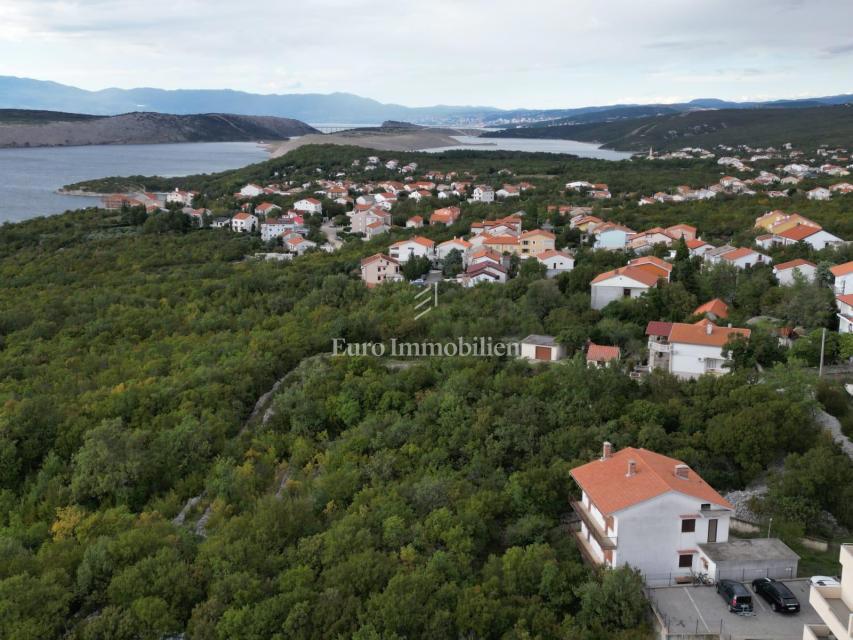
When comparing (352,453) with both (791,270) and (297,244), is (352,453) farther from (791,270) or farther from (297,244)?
(297,244)

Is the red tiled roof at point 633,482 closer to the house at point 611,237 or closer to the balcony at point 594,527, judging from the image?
the balcony at point 594,527

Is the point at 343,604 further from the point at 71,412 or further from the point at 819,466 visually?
the point at 71,412

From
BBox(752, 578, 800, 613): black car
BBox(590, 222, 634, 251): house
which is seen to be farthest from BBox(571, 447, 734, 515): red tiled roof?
BBox(590, 222, 634, 251): house

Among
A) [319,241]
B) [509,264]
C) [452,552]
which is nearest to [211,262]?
[319,241]

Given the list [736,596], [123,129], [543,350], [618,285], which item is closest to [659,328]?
[543,350]

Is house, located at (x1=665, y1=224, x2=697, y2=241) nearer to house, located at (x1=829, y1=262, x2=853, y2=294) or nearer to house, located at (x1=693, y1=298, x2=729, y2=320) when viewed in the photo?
house, located at (x1=829, y1=262, x2=853, y2=294)

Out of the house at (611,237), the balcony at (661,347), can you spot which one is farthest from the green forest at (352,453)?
the house at (611,237)
